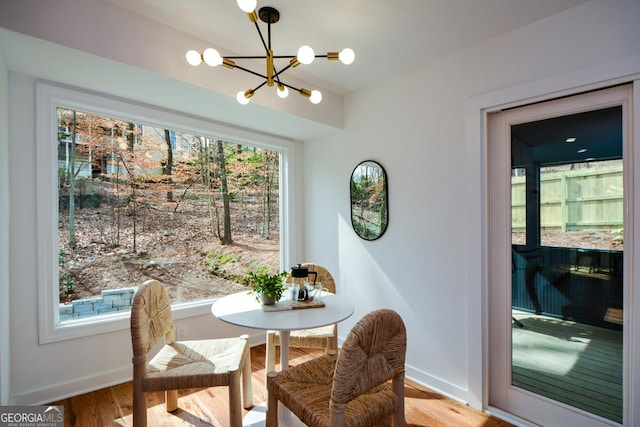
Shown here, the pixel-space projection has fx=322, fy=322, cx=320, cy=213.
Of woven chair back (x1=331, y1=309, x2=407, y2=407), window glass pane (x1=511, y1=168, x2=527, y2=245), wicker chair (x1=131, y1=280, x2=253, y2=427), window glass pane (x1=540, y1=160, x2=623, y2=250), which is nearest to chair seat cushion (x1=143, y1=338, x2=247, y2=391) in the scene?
wicker chair (x1=131, y1=280, x2=253, y2=427)

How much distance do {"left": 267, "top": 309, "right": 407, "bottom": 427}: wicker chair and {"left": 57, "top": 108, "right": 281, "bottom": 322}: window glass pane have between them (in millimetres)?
1711

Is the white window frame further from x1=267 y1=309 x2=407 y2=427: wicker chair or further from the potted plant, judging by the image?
x1=267 y1=309 x2=407 y2=427: wicker chair

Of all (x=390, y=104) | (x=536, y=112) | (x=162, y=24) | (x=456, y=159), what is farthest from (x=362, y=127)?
(x=162, y=24)

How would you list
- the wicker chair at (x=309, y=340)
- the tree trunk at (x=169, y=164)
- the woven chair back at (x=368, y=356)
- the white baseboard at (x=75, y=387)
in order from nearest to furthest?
1. the woven chair back at (x=368, y=356)
2. the white baseboard at (x=75, y=387)
3. the wicker chair at (x=309, y=340)
4. the tree trunk at (x=169, y=164)

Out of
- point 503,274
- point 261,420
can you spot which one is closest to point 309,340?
point 261,420

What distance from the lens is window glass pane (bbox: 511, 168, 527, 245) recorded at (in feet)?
7.15

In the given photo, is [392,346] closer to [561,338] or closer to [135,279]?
[561,338]

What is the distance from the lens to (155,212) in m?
2.86

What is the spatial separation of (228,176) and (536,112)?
8.77 feet

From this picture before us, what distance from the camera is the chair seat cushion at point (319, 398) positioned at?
1425mm

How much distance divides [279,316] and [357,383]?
697 mm

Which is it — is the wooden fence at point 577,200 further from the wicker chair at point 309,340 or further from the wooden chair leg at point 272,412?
the wooden chair leg at point 272,412

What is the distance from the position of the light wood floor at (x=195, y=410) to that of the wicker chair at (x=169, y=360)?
0.12m

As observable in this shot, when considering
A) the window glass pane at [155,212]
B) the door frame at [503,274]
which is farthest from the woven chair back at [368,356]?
the window glass pane at [155,212]
